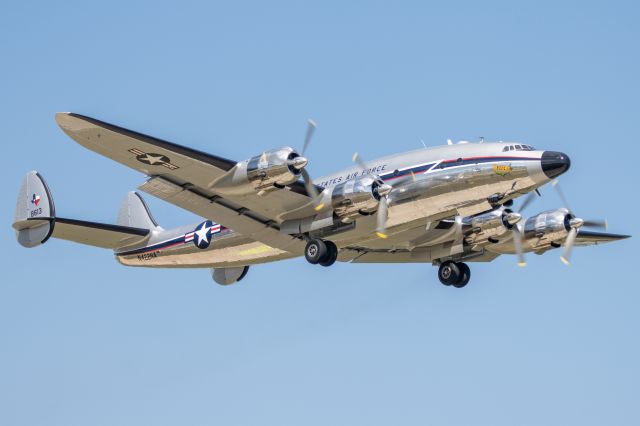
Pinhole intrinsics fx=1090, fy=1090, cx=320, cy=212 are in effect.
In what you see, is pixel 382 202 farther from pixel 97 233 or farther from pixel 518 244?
pixel 97 233

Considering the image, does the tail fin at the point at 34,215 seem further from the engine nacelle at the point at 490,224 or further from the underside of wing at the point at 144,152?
the engine nacelle at the point at 490,224

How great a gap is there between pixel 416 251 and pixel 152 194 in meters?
9.67

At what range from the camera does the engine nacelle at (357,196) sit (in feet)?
99.0

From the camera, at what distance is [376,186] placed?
30.3 m

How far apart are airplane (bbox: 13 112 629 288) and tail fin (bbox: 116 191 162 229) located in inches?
43.3

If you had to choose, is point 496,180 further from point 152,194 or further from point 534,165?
point 152,194

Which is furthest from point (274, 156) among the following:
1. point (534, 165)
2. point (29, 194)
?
point (29, 194)

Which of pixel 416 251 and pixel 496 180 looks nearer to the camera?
pixel 496 180

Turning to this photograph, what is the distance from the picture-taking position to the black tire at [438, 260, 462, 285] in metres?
35.4

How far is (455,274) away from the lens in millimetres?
35406

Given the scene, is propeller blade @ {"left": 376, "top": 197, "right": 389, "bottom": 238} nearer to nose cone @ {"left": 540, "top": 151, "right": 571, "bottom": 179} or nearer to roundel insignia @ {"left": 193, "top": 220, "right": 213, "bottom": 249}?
nose cone @ {"left": 540, "top": 151, "right": 571, "bottom": 179}

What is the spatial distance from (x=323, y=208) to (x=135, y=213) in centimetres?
939

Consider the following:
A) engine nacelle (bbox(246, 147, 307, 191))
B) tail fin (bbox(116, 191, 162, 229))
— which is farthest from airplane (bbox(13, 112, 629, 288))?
tail fin (bbox(116, 191, 162, 229))

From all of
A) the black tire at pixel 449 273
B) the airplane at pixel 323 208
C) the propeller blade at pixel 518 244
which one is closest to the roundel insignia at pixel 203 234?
the airplane at pixel 323 208
